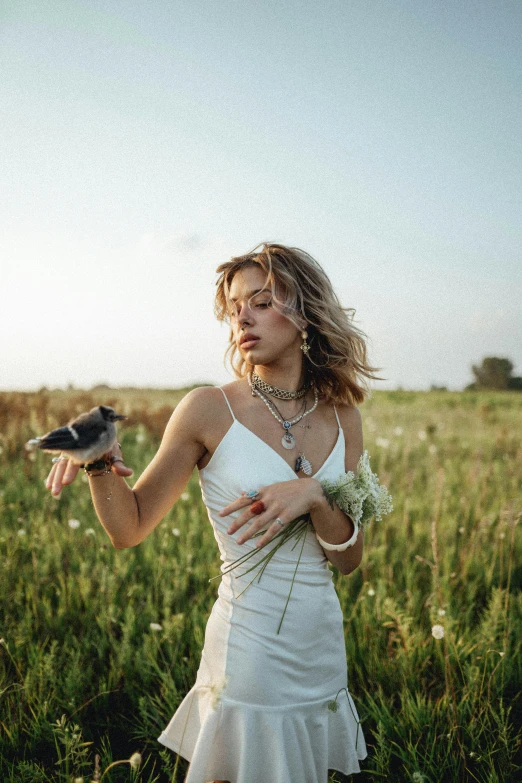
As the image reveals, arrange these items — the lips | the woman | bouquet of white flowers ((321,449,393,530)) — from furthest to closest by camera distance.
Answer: the lips
bouquet of white flowers ((321,449,393,530))
the woman

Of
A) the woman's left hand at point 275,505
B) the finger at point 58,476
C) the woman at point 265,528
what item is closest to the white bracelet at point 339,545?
the woman at point 265,528

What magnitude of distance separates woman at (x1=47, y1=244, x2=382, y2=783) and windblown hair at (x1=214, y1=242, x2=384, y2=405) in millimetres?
11

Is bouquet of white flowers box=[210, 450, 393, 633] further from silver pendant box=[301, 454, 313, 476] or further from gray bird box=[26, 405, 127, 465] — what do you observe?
gray bird box=[26, 405, 127, 465]

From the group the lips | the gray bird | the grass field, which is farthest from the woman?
the grass field

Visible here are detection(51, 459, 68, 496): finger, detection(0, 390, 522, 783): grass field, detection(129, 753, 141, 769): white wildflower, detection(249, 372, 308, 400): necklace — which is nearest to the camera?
detection(129, 753, 141, 769): white wildflower

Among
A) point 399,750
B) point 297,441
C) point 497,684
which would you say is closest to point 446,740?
point 399,750

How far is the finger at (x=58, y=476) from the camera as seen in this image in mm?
1876

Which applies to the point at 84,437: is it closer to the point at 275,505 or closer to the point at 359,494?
the point at 275,505

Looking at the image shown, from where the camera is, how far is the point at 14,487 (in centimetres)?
643

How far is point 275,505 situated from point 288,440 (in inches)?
21.4

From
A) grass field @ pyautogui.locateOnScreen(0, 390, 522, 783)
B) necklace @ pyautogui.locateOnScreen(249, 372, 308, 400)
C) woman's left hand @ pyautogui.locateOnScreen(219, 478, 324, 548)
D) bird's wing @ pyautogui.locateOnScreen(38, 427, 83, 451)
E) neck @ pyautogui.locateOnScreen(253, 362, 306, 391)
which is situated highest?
neck @ pyautogui.locateOnScreen(253, 362, 306, 391)

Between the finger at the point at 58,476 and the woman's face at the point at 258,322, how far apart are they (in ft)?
3.01

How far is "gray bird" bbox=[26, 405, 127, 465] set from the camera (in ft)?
5.53

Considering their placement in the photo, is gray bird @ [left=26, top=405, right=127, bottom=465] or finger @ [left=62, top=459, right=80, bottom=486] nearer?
→ gray bird @ [left=26, top=405, right=127, bottom=465]
